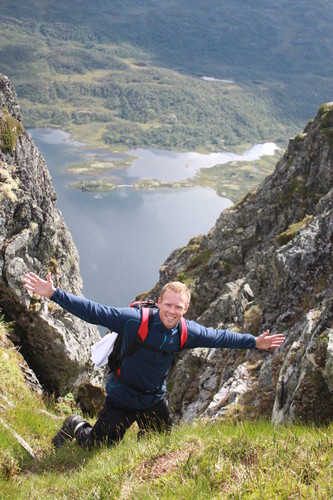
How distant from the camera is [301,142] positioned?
41156 mm

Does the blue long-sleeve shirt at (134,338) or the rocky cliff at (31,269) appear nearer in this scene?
the blue long-sleeve shirt at (134,338)

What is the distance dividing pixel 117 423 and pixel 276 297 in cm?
1207

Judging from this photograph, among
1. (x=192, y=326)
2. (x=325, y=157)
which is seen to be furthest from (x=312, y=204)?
(x=192, y=326)

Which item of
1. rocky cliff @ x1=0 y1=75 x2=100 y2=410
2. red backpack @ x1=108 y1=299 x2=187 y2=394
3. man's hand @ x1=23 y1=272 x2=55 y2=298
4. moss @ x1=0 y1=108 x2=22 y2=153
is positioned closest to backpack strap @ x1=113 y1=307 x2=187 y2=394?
red backpack @ x1=108 y1=299 x2=187 y2=394

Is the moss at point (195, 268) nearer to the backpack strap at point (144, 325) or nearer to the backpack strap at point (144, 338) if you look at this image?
the backpack strap at point (144, 338)

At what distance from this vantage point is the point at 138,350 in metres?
7.86

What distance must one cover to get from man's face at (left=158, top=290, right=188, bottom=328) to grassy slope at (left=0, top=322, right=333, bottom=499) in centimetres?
189

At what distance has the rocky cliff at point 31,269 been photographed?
17641 mm

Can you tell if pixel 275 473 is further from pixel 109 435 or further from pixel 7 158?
pixel 7 158

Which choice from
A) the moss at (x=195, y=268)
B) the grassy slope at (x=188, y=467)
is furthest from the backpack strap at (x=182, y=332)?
the moss at (x=195, y=268)

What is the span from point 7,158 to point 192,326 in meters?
16.9

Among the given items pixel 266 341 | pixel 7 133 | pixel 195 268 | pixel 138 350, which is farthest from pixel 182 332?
pixel 195 268

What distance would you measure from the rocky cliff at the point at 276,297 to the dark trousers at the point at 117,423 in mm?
2630

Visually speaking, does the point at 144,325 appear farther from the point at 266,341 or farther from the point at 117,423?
the point at 266,341
